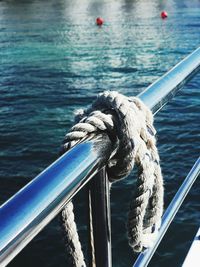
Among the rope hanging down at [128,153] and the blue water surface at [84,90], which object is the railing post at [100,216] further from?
the blue water surface at [84,90]

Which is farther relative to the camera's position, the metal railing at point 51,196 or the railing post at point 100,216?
the railing post at point 100,216

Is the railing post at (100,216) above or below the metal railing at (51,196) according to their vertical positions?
below

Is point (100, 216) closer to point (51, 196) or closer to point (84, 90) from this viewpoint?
point (51, 196)

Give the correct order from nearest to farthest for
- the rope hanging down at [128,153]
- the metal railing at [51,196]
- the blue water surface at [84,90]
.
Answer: the metal railing at [51,196]
the rope hanging down at [128,153]
the blue water surface at [84,90]

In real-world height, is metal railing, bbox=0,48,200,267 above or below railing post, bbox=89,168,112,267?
above

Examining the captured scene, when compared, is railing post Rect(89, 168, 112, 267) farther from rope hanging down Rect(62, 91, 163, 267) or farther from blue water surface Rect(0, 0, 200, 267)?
blue water surface Rect(0, 0, 200, 267)

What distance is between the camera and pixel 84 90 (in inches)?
696

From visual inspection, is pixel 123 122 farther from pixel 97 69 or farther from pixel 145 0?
pixel 145 0

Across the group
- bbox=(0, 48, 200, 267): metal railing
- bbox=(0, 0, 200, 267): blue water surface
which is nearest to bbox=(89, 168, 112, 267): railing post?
bbox=(0, 48, 200, 267): metal railing

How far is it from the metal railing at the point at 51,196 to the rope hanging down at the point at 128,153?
0.03 meters

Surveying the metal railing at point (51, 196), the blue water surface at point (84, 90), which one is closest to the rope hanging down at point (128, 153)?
the metal railing at point (51, 196)

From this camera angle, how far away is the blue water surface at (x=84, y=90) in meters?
8.64

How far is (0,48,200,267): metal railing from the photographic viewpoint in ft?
A: 2.23

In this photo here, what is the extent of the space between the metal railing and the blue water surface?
23.4 feet
